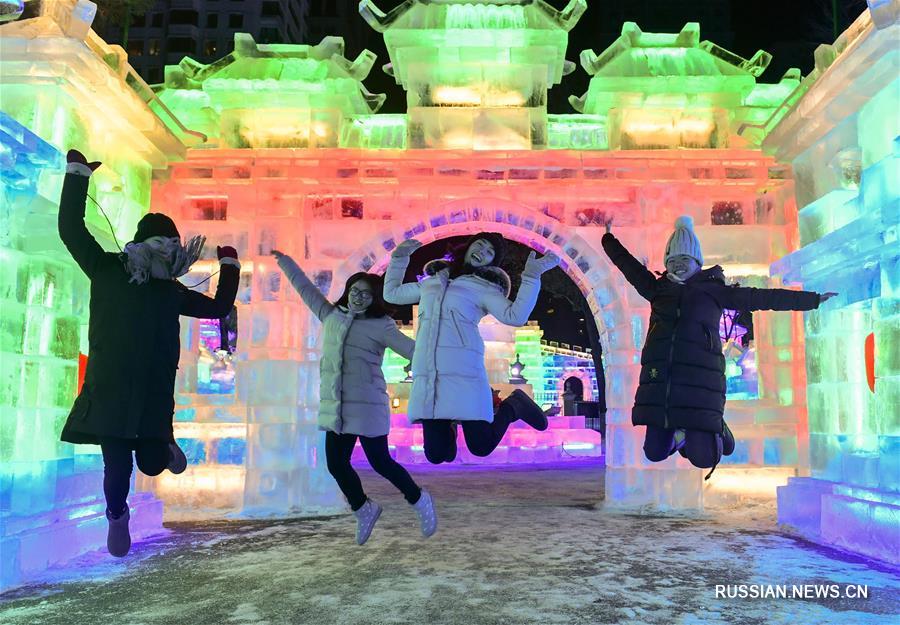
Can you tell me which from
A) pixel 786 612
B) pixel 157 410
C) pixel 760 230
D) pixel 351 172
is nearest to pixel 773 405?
pixel 760 230

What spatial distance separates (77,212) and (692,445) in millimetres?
3363

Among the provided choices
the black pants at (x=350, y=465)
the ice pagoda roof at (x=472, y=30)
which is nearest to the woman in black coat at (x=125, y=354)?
the black pants at (x=350, y=465)

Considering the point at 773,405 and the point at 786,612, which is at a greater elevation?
the point at 773,405

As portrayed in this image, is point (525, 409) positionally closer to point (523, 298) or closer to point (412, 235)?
point (523, 298)

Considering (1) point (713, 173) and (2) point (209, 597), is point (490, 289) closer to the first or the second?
(2) point (209, 597)

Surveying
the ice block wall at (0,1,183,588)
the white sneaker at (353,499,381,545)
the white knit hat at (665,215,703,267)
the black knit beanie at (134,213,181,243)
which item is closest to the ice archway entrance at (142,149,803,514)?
the ice block wall at (0,1,183,588)

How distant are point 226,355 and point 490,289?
6.37 metres

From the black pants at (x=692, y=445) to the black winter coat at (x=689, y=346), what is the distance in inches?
2.1

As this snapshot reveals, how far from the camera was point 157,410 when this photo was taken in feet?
11.4

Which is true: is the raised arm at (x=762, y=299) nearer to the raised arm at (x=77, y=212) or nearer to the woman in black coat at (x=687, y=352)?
the woman in black coat at (x=687, y=352)

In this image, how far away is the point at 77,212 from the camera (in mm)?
3588

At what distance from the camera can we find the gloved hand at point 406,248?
440 centimetres

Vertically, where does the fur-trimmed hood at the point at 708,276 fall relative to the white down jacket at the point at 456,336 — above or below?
above

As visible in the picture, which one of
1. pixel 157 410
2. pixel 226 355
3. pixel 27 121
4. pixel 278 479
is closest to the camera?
pixel 157 410
